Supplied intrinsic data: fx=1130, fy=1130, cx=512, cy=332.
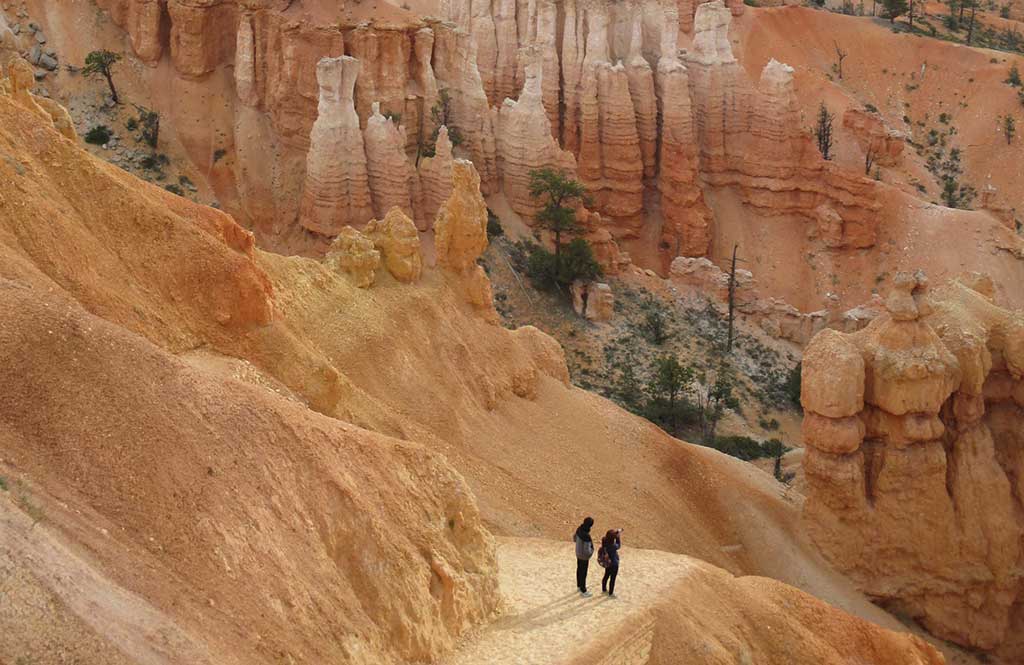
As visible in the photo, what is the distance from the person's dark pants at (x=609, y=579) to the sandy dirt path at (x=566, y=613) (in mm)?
138

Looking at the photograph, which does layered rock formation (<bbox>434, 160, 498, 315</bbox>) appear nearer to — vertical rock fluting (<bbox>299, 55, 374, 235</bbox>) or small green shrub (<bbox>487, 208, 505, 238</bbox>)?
vertical rock fluting (<bbox>299, 55, 374, 235</bbox>)

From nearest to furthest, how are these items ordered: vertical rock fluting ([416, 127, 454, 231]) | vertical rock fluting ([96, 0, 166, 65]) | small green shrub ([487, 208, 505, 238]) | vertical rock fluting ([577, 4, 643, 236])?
vertical rock fluting ([416, 127, 454, 231]) < small green shrub ([487, 208, 505, 238]) < vertical rock fluting ([96, 0, 166, 65]) < vertical rock fluting ([577, 4, 643, 236])

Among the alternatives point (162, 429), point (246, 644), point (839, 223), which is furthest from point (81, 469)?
point (839, 223)

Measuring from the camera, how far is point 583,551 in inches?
740

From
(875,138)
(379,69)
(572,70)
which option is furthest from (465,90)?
(875,138)

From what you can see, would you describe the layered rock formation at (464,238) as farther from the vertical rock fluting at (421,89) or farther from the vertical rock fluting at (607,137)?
the vertical rock fluting at (607,137)

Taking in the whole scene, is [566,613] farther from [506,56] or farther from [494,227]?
[506,56]

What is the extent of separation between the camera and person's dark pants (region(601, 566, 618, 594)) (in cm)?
1880

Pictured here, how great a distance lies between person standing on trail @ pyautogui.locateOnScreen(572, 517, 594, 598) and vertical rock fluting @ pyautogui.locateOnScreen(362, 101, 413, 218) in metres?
28.0

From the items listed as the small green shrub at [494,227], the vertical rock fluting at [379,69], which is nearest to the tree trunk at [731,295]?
the small green shrub at [494,227]

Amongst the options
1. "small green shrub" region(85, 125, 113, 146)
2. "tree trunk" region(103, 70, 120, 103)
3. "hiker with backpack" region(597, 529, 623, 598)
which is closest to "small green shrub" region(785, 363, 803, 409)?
"hiker with backpack" region(597, 529, 623, 598)

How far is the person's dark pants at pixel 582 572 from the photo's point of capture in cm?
1892

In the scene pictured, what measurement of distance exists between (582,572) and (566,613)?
101cm

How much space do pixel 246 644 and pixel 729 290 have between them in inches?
1647
